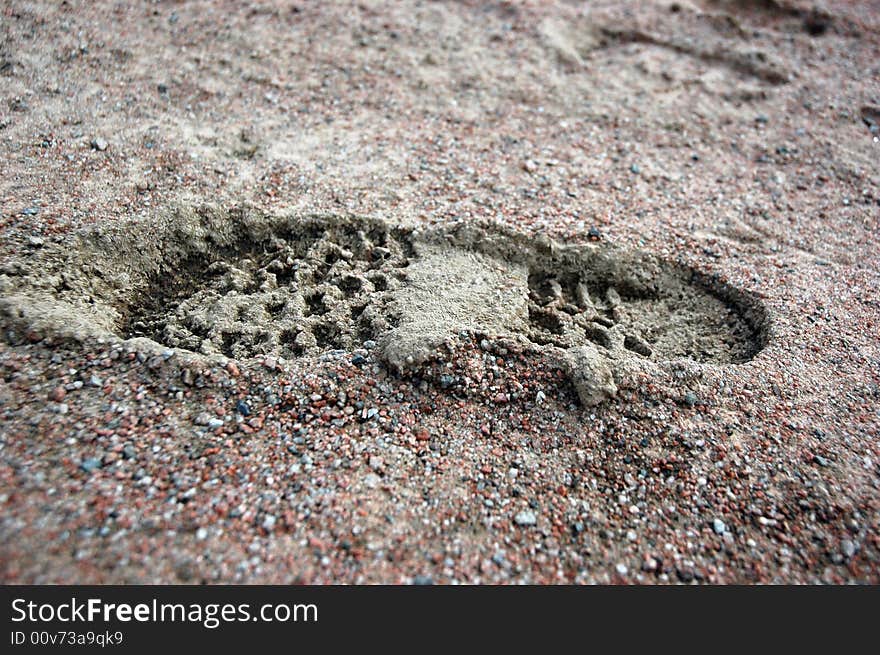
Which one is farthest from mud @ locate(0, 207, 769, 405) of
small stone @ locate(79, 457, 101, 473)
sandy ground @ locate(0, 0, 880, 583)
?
small stone @ locate(79, 457, 101, 473)

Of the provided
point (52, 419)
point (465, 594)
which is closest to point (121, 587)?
point (52, 419)

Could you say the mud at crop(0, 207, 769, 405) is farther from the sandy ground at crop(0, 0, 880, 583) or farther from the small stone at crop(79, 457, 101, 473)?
the small stone at crop(79, 457, 101, 473)

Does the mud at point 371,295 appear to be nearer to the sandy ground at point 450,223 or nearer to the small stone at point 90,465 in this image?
the sandy ground at point 450,223

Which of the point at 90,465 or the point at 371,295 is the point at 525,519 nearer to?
the point at 371,295

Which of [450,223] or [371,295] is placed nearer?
[371,295]

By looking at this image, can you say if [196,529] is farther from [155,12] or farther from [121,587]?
[155,12]

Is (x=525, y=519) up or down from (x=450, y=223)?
down

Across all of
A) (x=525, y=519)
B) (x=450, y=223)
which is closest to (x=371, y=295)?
(x=450, y=223)

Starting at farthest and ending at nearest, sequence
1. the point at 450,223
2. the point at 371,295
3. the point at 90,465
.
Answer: the point at 450,223, the point at 371,295, the point at 90,465
